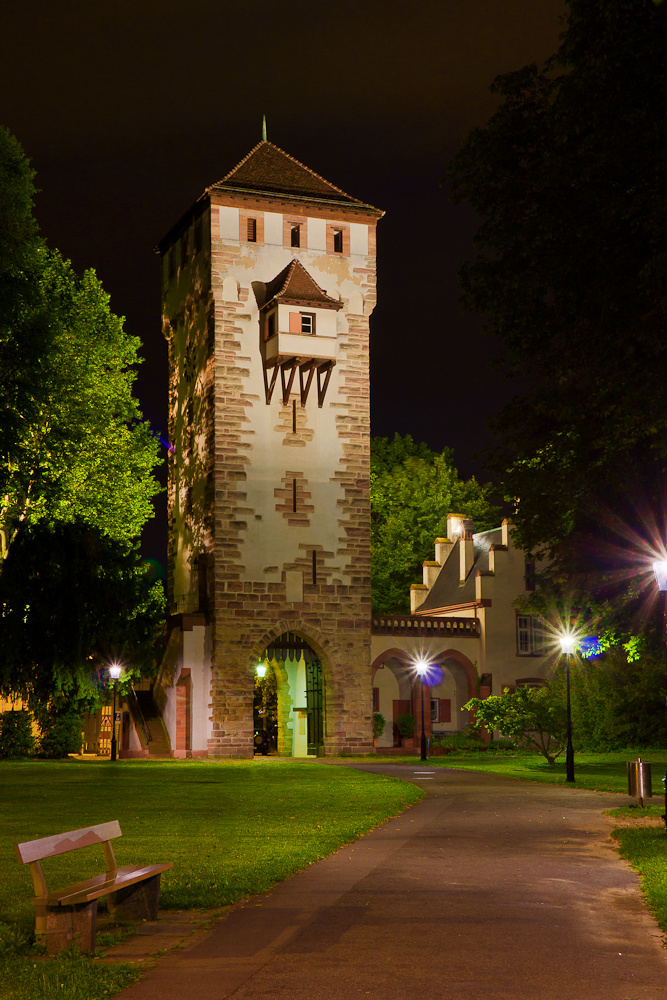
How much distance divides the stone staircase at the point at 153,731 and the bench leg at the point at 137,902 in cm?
3287

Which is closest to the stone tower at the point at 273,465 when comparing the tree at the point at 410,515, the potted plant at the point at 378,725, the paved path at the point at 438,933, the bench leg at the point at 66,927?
the potted plant at the point at 378,725

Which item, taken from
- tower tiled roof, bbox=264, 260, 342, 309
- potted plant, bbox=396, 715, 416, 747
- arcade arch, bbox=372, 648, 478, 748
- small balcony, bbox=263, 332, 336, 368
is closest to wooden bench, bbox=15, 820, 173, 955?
small balcony, bbox=263, 332, 336, 368

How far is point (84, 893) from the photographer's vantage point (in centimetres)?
845

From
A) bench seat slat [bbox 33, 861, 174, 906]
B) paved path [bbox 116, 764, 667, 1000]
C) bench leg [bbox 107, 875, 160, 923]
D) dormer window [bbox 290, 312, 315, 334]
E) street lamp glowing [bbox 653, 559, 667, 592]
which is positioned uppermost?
dormer window [bbox 290, 312, 315, 334]

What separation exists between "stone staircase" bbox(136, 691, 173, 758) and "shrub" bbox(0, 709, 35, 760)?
415 centimetres

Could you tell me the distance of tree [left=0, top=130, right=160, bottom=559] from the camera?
85.1 feet

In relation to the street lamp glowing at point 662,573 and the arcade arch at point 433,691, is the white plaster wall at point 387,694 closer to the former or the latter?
the arcade arch at point 433,691

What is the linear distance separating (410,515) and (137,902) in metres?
61.2

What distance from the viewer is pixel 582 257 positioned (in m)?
19.6

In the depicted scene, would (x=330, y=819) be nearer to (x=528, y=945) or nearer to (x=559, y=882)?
(x=559, y=882)

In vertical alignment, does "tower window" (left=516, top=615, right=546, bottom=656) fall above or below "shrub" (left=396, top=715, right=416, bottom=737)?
above

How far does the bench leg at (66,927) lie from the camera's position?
830 centimetres

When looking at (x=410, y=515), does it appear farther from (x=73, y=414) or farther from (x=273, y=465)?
(x=73, y=414)

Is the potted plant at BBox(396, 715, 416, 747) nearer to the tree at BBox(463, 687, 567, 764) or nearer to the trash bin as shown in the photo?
the tree at BBox(463, 687, 567, 764)
